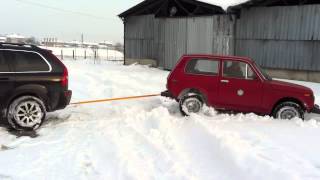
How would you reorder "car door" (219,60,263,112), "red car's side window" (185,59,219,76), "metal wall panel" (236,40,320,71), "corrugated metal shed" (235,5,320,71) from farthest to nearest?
"metal wall panel" (236,40,320,71), "corrugated metal shed" (235,5,320,71), "red car's side window" (185,59,219,76), "car door" (219,60,263,112)

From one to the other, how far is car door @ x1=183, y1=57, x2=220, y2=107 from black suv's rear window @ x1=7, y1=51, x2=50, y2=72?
3448mm

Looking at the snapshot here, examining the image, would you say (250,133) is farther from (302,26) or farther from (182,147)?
(302,26)

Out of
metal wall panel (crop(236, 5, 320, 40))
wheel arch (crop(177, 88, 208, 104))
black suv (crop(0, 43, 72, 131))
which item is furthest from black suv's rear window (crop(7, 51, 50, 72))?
metal wall panel (crop(236, 5, 320, 40))

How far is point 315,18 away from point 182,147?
13.2 metres

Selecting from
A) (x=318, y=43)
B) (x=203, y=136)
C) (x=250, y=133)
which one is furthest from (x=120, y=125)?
(x=318, y=43)

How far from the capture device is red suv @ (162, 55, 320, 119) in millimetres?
9750

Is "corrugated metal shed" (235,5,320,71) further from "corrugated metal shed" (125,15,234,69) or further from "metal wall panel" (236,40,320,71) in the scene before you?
"corrugated metal shed" (125,15,234,69)

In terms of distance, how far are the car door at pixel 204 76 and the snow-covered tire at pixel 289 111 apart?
5.12 feet

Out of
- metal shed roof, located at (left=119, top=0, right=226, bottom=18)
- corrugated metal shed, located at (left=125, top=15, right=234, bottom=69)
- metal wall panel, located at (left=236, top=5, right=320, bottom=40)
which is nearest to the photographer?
metal wall panel, located at (left=236, top=5, right=320, bottom=40)

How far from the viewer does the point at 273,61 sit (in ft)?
63.9

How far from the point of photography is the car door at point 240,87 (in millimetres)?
9812

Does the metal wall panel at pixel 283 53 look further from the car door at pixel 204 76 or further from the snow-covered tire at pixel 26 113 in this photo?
the snow-covered tire at pixel 26 113

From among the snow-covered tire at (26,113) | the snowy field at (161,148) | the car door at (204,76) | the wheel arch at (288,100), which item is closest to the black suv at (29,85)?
the snow-covered tire at (26,113)

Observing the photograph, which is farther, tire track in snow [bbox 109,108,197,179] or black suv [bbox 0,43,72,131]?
black suv [bbox 0,43,72,131]
